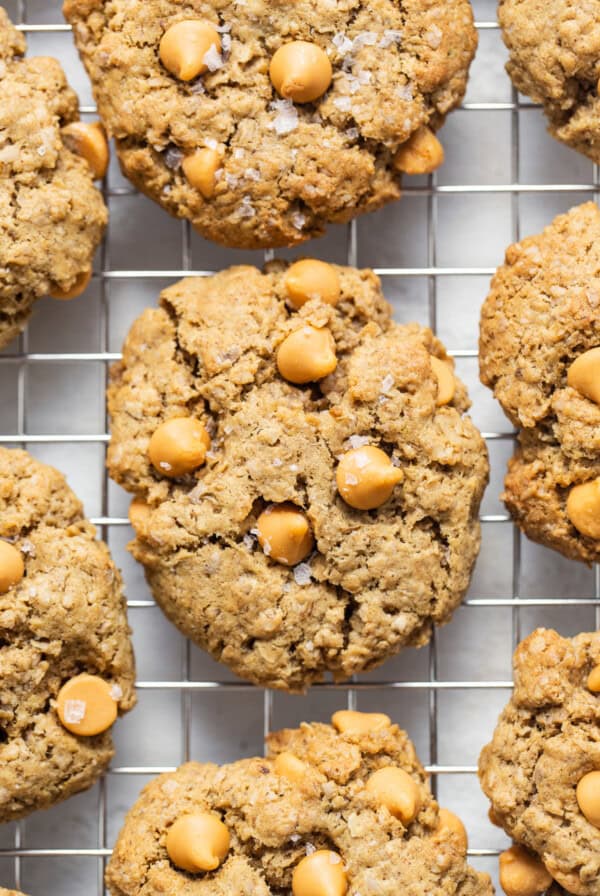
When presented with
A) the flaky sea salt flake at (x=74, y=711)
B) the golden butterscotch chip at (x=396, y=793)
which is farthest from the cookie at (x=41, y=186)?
the golden butterscotch chip at (x=396, y=793)

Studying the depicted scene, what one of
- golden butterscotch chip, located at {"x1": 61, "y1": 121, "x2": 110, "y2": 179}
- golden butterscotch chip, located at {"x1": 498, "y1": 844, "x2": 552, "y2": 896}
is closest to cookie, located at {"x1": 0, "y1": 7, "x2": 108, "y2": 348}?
golden butterscotch chip, located at {"x1": 61, "y1": 121, "x2": 110, "y2": 179}

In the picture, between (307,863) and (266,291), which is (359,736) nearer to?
(307,863)

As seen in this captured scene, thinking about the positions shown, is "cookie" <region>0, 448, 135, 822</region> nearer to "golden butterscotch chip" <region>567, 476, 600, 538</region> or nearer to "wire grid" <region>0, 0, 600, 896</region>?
"wire grid" <region>0, 0, 600, 896</region>

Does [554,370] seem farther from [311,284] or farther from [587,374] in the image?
[311,284]

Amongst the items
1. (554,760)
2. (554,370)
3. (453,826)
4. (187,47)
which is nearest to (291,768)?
(453,826)

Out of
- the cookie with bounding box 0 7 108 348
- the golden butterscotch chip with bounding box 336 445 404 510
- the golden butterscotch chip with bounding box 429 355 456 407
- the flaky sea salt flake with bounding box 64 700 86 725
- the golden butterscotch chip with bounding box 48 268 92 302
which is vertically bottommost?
the flaky sea salt flake with bounding box 64 700 86 725

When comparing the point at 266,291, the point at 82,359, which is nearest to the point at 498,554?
the point at 266,291
